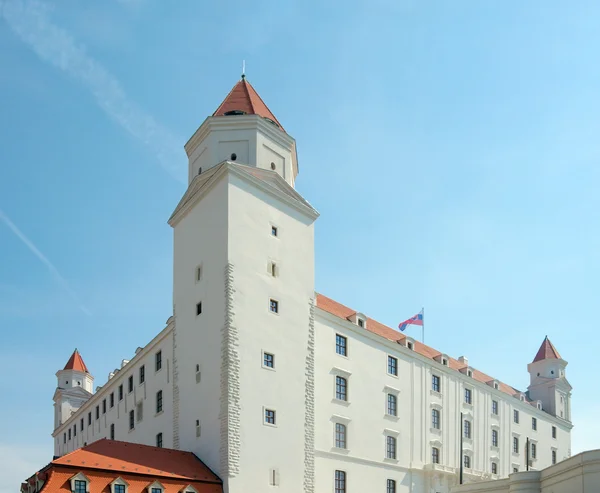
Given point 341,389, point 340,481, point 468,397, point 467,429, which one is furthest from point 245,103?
point 467,429

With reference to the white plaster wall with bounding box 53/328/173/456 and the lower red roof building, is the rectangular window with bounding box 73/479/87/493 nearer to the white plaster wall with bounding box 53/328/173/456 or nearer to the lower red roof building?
the lower red roof building

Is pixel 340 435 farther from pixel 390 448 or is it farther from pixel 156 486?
pixel 156 486

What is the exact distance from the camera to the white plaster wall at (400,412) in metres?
41.8

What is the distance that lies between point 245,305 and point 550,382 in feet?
158

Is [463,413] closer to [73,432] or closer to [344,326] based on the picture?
[344,326]

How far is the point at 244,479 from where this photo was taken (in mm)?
34375

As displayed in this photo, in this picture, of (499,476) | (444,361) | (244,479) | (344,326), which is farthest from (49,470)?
(499,476)

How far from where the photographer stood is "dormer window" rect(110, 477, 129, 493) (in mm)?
30409

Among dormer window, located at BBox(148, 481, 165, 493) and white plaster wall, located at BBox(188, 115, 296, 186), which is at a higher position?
white plaster wall, located at BBox(188, 115, 296, 186)

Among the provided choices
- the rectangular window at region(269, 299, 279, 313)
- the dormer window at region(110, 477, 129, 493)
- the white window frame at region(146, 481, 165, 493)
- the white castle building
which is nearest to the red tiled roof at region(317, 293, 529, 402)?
the white castle building

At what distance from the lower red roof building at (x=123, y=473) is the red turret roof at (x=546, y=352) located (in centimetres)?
5254

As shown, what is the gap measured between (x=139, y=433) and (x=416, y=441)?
760 inches

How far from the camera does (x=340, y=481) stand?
1608 inches

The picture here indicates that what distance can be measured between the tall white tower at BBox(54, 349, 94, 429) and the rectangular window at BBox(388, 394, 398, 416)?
47.0 m
